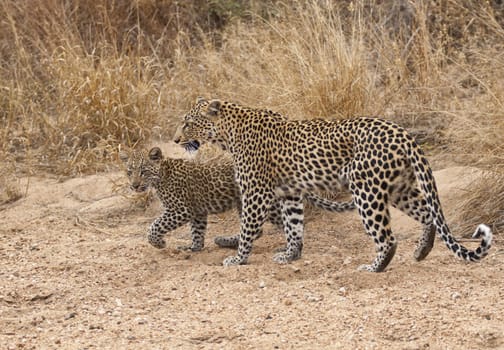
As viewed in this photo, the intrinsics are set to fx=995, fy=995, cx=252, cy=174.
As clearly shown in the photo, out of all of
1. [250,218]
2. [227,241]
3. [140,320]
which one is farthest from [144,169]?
[140,320]

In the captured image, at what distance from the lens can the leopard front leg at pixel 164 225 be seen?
8.10 m

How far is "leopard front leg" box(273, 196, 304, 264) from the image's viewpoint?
7.82m

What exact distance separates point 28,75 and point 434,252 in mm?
5830

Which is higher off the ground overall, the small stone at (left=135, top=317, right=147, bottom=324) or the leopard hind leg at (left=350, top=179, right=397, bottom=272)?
the leopard hind leg at (left=350, top=179, right=397, bottom=272)

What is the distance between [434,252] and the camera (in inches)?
305

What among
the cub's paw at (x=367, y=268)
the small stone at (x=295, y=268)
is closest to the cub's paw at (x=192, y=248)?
the small stone at (x=295, y=268)

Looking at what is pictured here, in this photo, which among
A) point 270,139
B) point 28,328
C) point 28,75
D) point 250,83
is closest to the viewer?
point 28,328

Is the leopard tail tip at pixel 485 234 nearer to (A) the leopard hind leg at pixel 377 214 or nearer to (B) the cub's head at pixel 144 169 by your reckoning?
(A) the leopard hind leg at pixel 377 214


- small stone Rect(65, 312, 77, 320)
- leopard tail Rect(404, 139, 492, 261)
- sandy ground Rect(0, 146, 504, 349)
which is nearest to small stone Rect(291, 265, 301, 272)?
sandy ground Rect(0, 146, 504, 349)

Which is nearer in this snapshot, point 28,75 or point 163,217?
point 163,217

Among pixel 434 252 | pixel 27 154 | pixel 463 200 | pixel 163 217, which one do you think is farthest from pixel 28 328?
pixel 27 154

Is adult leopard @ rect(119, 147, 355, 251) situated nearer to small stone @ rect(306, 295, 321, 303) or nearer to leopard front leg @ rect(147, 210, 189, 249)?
leopard front leg @ rect(147, 210, 189, 249)

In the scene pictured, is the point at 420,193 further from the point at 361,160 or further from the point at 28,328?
the point at 28,328

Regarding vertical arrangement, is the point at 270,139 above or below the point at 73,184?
above
